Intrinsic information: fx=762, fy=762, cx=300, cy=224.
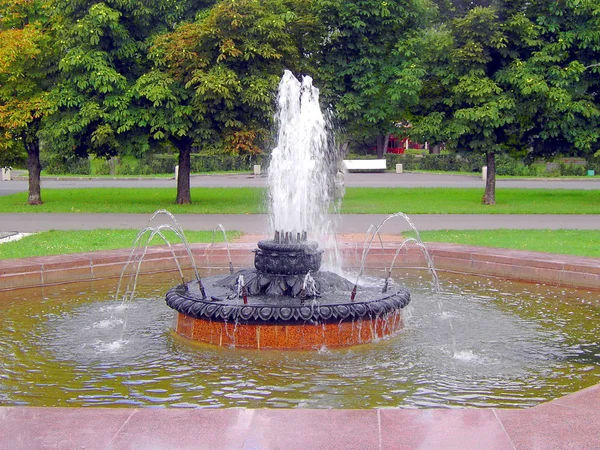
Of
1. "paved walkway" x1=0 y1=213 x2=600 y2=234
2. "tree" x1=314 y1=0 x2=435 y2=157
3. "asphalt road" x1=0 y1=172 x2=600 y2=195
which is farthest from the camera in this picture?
"asphalt road" x1=0 y1=172 x2=600 y2=195

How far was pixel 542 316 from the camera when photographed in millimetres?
9547

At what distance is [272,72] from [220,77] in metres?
2.31

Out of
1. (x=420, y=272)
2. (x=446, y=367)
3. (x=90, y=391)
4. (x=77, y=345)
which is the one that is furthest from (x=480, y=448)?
(x=420, y=272)

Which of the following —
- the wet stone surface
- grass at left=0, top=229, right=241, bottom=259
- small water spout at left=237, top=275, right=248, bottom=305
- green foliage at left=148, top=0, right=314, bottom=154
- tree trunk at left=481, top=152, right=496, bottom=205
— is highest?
green foliage at left=148, top=0, right=314, bottom=154

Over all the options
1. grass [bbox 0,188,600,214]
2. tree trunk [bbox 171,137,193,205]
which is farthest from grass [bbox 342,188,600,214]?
tree trunk [bbox 171,137,193,205]

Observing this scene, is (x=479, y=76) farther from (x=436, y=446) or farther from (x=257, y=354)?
(x=436, y=446)

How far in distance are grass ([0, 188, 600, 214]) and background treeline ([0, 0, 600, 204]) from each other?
153 centimetres

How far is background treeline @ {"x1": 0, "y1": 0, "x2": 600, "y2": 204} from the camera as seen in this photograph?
2233 centimetres

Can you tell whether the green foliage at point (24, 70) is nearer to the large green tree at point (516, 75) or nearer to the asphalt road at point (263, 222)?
the asphalt road at point (263, 222)

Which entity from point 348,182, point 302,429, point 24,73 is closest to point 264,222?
point 24,73

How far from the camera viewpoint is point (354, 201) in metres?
27.3

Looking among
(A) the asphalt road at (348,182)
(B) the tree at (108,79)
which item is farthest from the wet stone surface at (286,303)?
(A) the asphalt road at (348,182)

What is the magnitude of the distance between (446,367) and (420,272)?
5381 mm

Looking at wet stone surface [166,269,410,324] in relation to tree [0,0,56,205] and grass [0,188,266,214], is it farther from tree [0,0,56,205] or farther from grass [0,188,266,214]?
tree [0,0,56,205]
